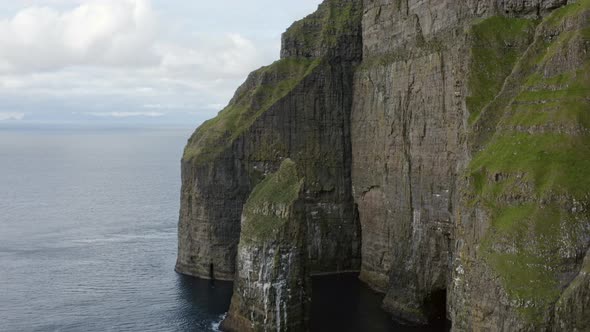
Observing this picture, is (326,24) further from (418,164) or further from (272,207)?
(272,207)

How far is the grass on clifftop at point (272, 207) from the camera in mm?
52438

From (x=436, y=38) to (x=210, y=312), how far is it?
2906 centimetres

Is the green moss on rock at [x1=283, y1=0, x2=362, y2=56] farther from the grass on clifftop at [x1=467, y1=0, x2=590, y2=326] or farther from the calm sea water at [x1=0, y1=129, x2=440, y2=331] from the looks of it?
the grass on clifftop at [x1=467, y1=0, x2=590, y2=326]

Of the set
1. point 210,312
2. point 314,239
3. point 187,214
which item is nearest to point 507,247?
point 210,312

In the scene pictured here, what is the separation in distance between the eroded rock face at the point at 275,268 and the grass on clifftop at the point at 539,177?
1431cm

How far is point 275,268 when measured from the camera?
51.6 meters

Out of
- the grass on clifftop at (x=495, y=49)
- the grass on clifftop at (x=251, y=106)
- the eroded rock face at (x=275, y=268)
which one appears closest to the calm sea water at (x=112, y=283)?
the eroded rock face at (x=275, y=268)

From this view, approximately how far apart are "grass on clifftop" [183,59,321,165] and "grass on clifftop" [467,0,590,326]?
3247cm

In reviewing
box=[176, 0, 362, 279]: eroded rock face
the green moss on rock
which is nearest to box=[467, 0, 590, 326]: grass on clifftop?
box=[176, 0, 362, 279]: eroded rock face

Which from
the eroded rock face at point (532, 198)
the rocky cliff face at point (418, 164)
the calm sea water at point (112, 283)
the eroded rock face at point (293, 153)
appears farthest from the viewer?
the eroded rock face at point (293, 153)

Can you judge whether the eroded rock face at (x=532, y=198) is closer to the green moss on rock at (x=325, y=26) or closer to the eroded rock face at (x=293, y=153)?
the eroded rock face at (x=293, y=153)

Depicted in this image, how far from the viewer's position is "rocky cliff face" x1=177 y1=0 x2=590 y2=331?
3778 centimetres

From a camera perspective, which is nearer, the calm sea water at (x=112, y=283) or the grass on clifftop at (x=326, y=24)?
the calm sea water at (x=112, y=283)

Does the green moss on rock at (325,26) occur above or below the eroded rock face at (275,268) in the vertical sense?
above
